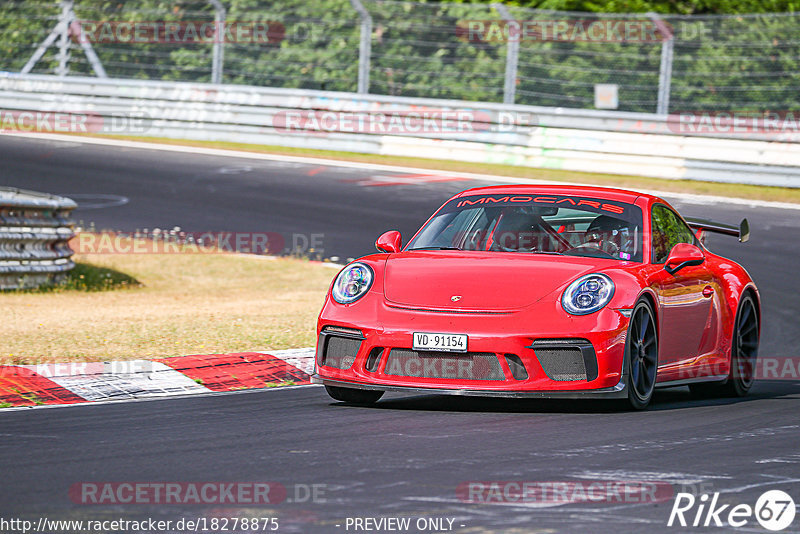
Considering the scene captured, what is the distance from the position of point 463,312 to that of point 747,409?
6.28 ft

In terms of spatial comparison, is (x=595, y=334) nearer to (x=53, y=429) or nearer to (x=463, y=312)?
(x=463, y=312)

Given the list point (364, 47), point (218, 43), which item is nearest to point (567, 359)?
point (364, 47)

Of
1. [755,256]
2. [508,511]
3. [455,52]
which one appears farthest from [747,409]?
[455,52]

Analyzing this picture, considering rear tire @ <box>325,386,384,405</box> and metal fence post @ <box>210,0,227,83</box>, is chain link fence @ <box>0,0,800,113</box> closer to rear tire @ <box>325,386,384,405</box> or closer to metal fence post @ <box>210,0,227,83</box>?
metal fence post @ <box>210,0,227,83</box>

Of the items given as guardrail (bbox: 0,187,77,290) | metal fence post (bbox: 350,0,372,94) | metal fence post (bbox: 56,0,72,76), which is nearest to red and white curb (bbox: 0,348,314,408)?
guardrail (bbox: 0,187,77,290)

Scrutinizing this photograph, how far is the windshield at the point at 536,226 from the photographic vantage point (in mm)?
8039

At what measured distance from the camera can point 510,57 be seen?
21906 mm

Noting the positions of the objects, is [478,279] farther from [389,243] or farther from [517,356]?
[389,243]

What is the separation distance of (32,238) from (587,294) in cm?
715

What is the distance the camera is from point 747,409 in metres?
7.86

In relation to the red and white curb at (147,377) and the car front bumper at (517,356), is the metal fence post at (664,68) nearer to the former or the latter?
the red and white curb at (147,377)

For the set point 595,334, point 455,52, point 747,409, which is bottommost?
point 747,409

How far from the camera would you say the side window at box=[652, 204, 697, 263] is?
26.7 feet

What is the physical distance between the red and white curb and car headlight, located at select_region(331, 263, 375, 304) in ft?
3.51
